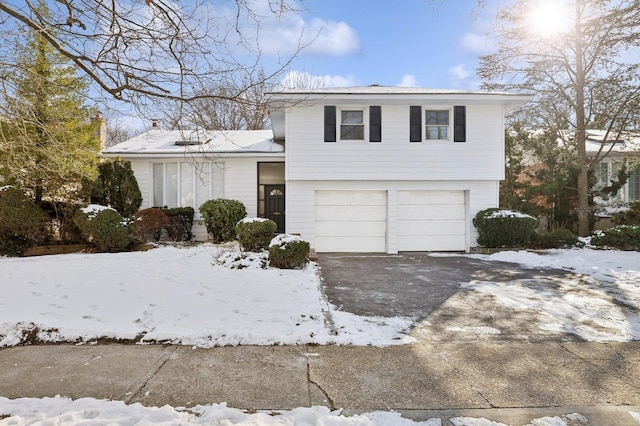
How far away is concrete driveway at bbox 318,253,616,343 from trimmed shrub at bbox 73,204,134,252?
534 cm

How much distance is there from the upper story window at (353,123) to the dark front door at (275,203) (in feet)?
9.53

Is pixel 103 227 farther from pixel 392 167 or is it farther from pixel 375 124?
pixel 392 167

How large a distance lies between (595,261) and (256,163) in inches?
400

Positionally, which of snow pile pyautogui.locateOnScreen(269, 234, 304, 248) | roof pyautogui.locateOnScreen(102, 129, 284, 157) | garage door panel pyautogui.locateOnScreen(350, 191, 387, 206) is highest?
roof pyautogui.locateOnScreen(102, 129, 284, 157)

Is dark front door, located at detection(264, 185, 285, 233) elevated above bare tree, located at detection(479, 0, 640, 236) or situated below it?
below

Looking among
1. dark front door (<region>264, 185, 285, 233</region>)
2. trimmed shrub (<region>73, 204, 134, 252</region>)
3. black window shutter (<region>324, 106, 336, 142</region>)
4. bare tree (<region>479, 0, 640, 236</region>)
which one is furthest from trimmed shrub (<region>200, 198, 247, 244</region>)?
bare tree (<region>479, 0, 640, 236</region>)

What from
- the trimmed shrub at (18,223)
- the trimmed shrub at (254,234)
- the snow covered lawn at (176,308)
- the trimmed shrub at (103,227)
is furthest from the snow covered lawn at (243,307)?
the trimmed shrub at (18,223)

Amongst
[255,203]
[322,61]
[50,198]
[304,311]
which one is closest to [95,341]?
[304,311]

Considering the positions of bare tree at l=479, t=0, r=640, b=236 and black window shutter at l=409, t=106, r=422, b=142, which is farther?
bare tree at l=479, t=0, r=640, b=236

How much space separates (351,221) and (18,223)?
29.1 feet

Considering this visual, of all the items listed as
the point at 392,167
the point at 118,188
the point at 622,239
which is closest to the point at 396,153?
the point at 392,167

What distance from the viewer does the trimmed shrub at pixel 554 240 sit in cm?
1091

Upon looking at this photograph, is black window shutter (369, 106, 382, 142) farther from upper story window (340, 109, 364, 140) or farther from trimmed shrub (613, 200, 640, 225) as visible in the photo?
trimmed shrub (613, 200, 640, 225)

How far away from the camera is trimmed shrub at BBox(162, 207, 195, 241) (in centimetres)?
1173
